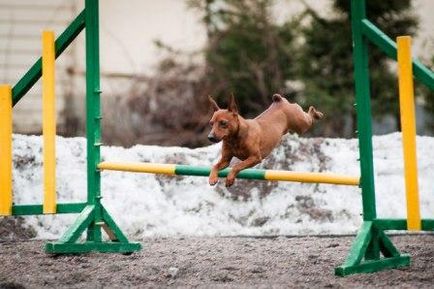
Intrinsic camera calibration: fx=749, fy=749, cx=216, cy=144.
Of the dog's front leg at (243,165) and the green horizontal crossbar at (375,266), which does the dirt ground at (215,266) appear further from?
the dog's front leg at (243,165)

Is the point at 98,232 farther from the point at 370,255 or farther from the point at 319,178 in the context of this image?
the point at 370,255

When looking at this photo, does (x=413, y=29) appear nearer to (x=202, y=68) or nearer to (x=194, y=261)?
(x=202, y=68)

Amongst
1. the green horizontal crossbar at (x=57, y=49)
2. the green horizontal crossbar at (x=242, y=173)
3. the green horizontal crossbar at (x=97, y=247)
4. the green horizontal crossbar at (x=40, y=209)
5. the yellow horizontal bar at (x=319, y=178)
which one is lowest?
the green horizontal crossbar at (x=97, y=247)

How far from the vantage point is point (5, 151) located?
4.87m

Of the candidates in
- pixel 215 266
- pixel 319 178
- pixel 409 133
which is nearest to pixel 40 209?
pixel 215 266

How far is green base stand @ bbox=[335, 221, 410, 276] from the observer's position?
3.87 metres

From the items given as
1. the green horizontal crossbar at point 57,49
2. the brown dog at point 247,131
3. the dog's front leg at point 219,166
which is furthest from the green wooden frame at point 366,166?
the green horizontal crossbar at point 57,49

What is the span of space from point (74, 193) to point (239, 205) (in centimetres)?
144

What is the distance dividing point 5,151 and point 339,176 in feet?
7.29

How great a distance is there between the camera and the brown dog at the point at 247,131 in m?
3.88

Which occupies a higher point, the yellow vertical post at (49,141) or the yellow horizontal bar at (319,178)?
the yellow vertical post at (49,141)

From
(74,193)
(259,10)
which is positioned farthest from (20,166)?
(259,10)

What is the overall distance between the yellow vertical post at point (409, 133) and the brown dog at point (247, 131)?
0.77 meters

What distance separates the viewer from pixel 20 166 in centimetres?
649
